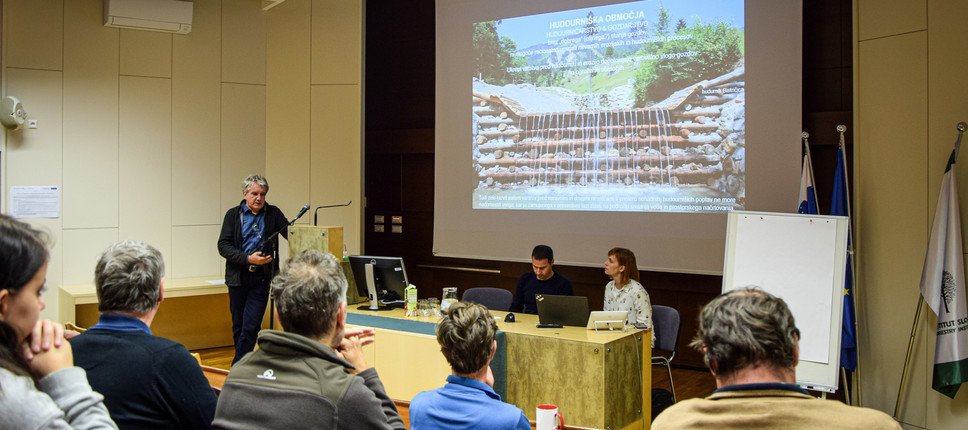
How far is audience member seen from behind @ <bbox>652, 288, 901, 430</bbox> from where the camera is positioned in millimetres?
1355

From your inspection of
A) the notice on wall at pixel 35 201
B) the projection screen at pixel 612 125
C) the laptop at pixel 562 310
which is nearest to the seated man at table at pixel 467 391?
the laptop at pixel 562 310

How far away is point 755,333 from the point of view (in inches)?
58.5

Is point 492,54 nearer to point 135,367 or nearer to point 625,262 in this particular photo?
point 625,262

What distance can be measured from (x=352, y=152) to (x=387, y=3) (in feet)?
5.93

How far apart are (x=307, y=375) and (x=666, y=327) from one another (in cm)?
344

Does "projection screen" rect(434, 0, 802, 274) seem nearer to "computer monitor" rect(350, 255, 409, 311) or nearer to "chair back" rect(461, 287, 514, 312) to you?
"chair back" rect(461, 287, 514, 312)

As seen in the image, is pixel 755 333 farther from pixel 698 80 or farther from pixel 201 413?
pixel 698 80

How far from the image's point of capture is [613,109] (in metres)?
5.71

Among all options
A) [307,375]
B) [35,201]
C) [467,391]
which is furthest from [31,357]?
[35,201]

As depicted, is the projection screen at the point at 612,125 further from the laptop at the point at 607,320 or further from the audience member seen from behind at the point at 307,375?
the audience member seen from behind at the point at 307,375

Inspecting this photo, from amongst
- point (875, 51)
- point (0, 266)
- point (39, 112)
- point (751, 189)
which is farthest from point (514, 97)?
point (0, 266)

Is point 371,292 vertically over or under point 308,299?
under

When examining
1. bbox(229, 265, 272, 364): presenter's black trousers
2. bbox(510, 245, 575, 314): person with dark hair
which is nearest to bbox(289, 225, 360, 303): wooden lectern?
bbox(229, 265, 272, 364): presenter's black trousers

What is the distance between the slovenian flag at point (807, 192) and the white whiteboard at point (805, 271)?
39cm
